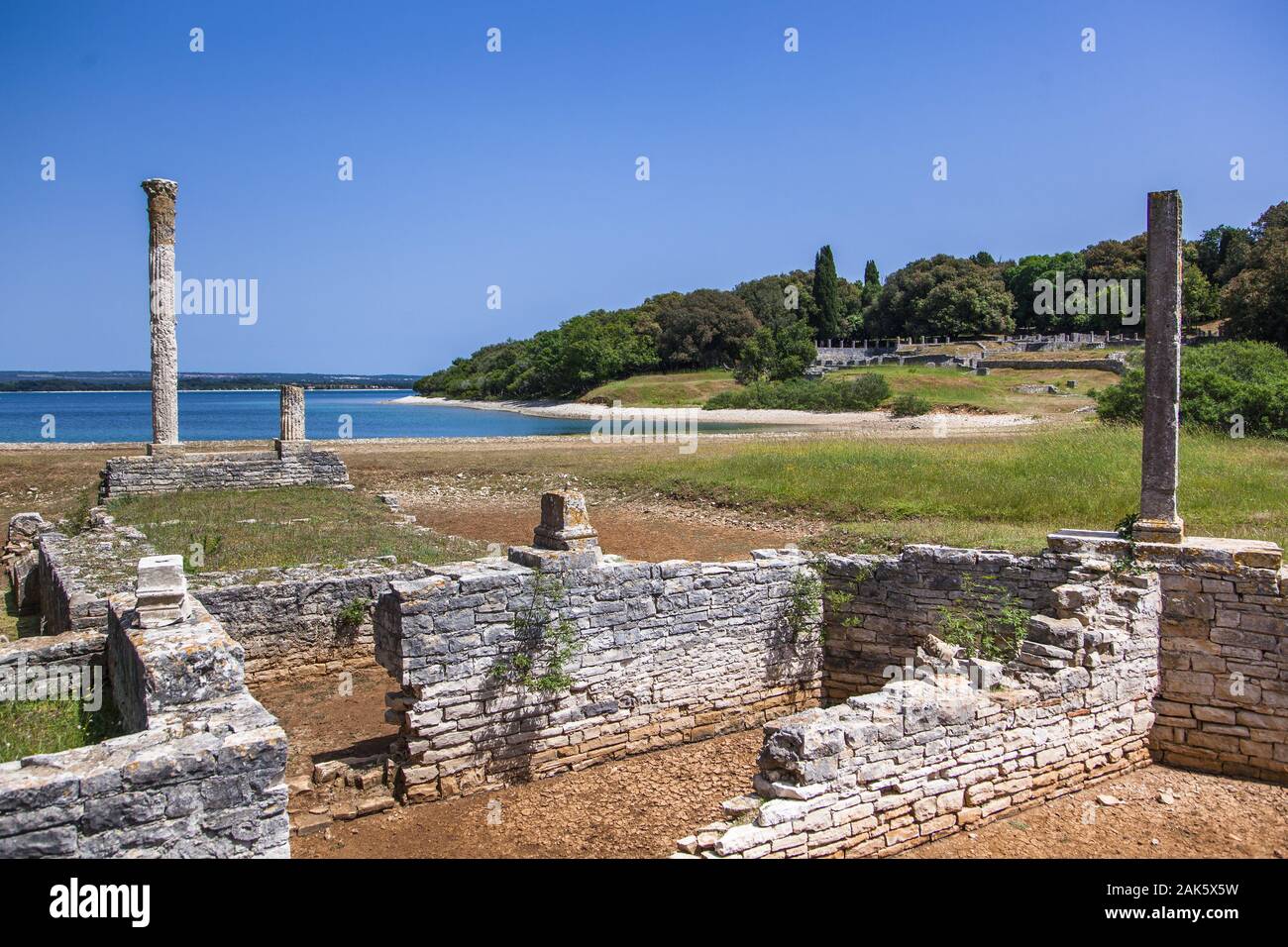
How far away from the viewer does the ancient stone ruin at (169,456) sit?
21.3 metres

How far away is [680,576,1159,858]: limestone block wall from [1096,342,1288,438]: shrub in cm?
1401

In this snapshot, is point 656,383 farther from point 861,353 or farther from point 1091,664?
point 1091,664

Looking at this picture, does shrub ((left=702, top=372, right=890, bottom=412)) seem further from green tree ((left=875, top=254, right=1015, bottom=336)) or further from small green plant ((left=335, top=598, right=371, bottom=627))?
small green plant ((left=335, top=598, right=371, bottom=627))

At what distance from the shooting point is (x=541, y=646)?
28.1ft

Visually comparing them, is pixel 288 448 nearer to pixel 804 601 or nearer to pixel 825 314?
pixel 804 601

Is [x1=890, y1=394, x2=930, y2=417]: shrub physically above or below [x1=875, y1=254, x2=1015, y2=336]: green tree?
below

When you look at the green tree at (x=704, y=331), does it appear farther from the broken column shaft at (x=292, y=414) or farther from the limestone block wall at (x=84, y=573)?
the limestone block wall at (x=84, y=573)

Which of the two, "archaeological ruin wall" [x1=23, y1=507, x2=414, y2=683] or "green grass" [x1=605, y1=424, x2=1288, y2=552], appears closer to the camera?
"archaeological ruin wall" [x1=23, y1=507, x2=414, y2=683]

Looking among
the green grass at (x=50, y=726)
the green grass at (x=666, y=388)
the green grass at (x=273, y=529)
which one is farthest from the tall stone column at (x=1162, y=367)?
the green grass at (x=666, y=388)

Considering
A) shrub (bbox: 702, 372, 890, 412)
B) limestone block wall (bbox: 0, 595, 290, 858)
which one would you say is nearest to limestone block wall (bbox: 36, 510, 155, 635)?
limestone block wall (bbox: 0, 595, 290, 858)

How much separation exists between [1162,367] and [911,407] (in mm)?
40601

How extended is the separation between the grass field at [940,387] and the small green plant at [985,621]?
38530 millimetres

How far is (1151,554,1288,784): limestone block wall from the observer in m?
8.36
